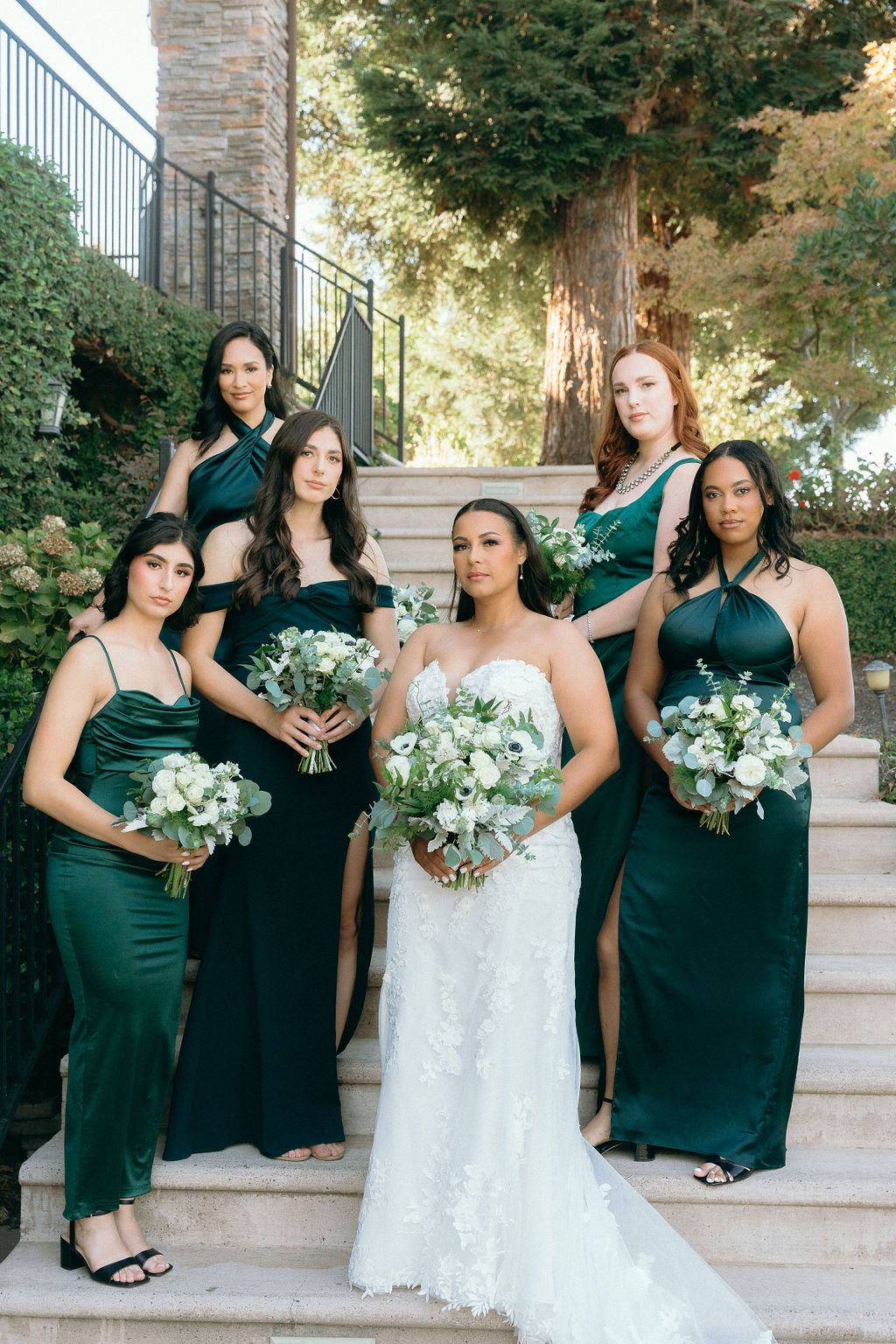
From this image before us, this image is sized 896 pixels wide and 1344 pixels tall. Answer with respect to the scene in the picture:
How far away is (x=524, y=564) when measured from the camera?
329 centimetres

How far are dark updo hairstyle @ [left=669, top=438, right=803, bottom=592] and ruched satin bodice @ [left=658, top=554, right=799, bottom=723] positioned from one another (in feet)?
0.19

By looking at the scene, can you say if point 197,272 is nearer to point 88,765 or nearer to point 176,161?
point 176,161

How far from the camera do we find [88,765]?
10.1 feet

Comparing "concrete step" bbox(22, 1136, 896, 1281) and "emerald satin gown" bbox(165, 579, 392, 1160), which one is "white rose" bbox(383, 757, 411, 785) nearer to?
"emerald satin gown" bbox(165, 579, 392, 1160)

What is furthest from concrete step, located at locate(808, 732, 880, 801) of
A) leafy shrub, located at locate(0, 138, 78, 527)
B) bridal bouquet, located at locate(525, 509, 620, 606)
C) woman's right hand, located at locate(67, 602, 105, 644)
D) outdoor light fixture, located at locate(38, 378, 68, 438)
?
outdoor light fixture, located at locate(38, 378, 68, 438)

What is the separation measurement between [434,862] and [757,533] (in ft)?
4.65

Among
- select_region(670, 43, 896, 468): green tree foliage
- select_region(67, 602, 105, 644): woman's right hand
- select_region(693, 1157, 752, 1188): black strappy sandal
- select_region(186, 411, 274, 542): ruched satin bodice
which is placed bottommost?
select_region(693, 1157, 752, 1188): black strappy sandal

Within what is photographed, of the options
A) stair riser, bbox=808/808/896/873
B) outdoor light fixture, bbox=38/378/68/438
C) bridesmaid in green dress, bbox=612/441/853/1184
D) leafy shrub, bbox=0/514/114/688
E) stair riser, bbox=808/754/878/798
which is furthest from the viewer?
outdoor light fixture, bbox=38/378/68/438

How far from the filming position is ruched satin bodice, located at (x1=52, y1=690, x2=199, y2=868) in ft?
10.1

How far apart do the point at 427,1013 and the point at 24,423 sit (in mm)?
5365

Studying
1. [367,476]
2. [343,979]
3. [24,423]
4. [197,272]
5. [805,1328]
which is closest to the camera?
[805,1328]

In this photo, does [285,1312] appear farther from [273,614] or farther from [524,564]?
[524,564]

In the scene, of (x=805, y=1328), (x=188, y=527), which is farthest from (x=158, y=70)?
(x=805, y=1328)

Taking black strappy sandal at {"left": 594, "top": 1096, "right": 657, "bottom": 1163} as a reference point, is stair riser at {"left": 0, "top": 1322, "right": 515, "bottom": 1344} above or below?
below
